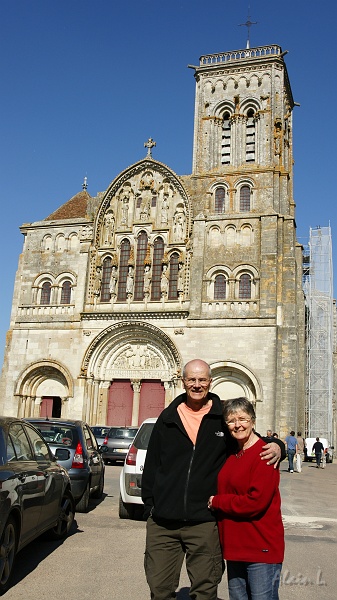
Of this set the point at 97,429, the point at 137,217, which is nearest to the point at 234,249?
the point at 137,217

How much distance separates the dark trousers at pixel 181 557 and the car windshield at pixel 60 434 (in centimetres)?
616

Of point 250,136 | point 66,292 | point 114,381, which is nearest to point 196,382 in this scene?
point 114,381

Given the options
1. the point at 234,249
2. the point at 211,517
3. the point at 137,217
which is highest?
the point at 137,217

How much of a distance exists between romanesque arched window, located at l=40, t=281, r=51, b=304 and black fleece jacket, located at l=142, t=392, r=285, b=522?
27.8 m

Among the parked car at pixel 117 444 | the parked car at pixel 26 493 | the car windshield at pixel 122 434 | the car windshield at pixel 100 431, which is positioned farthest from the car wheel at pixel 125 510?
the car windshield at pixel 100 431

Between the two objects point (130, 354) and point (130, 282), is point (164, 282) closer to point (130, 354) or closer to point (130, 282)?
point (130, 282)

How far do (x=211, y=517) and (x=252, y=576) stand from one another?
0.51 metres

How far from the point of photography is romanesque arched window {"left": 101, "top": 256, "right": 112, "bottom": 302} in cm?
3045

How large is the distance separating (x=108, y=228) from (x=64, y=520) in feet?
80.0

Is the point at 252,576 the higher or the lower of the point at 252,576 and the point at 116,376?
the lower

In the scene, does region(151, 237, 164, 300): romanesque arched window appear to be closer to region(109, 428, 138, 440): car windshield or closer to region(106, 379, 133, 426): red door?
region(106, 379, 133, 426): red door

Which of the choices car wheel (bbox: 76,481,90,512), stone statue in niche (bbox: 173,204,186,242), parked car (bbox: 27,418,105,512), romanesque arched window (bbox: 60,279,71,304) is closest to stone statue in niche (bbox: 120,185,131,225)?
stone statue in niche (bbox: 173,204,186,242)

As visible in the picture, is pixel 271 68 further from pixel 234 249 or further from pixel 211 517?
pixel 211 517

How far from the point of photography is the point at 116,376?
29609mm
